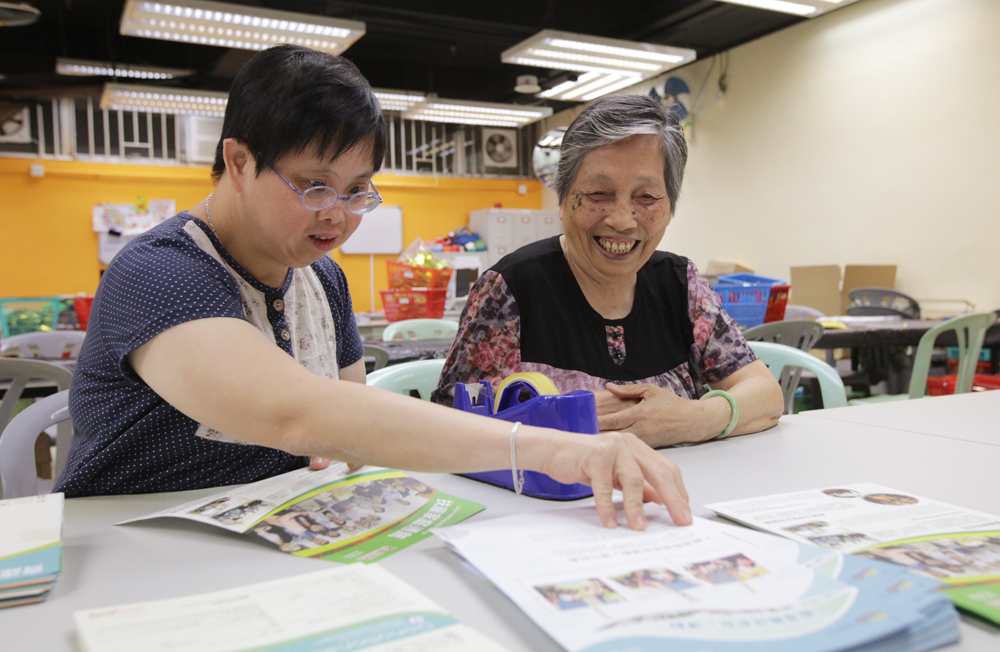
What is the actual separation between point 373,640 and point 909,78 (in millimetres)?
6827

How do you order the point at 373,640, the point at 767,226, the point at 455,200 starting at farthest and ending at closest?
the point at 455,200, the point at 767,226, the point at 373,640

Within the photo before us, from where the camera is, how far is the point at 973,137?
5.43m

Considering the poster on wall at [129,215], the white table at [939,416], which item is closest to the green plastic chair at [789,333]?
the white table at [939,416]

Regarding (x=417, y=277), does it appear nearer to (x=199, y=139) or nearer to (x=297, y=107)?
(x=297, y=107)

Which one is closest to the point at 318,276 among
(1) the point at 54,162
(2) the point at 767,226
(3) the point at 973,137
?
(3) the point at 973,137

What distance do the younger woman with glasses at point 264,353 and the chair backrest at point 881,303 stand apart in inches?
207

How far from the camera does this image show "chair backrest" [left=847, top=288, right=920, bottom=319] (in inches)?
214

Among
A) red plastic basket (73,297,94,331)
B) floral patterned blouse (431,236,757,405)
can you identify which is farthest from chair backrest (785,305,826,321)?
red plastic basket (73,297,94,331)

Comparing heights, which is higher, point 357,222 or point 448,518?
point 357,222

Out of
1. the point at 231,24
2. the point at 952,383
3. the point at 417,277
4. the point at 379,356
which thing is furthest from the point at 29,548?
the point at 231,24

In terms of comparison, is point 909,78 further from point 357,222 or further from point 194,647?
point 194,647

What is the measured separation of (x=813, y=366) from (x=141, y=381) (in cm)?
169

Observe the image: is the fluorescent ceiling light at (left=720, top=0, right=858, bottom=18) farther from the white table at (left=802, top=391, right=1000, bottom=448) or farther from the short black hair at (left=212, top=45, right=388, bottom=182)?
the short black hair at (left=212, top=45, right=388, bottom=182)

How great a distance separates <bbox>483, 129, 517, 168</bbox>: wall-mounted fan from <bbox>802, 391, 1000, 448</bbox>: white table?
392 inches
